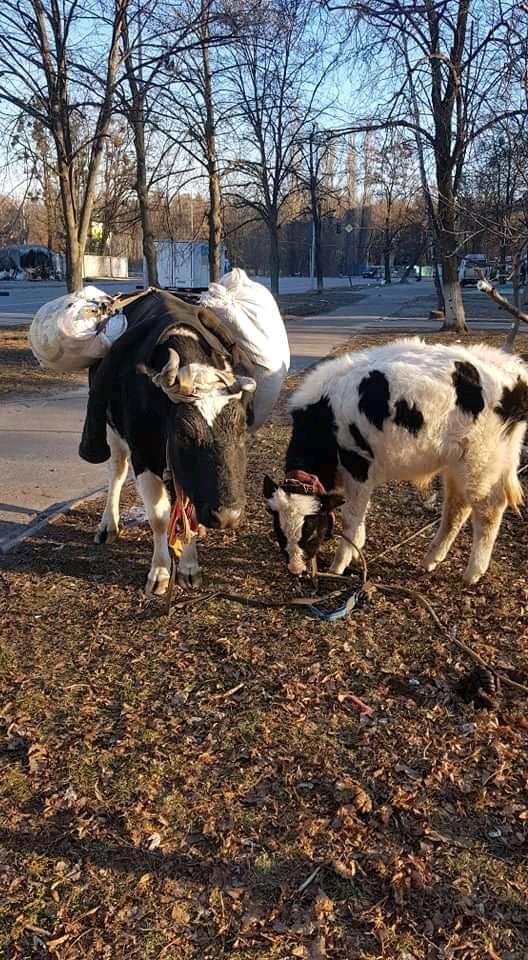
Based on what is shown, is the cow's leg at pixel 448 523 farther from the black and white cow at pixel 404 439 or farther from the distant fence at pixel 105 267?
the distant fence at pixel 105 267

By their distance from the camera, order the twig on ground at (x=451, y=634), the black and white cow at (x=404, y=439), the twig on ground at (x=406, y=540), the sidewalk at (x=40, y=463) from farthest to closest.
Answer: the sidewalk at (x=40, y=463) → the twig on ground at (x=406, y=540) → the black and white cow at (x=404, y=439) → the twig on ground at (x=451, y=634)

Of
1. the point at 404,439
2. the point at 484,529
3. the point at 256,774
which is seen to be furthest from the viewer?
the point at 484,529

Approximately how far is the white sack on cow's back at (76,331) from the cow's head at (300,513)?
155cm

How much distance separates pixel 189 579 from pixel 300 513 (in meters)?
0.93

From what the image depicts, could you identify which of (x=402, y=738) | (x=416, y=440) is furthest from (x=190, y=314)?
(x=402, y=738)

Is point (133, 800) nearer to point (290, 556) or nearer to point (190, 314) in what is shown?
point (290, 556)

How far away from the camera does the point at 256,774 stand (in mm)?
3141

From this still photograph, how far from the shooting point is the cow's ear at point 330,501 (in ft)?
15.4

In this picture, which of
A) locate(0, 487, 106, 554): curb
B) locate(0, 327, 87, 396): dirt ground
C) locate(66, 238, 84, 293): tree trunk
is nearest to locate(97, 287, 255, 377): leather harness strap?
locate(0, 487, 106, 554): curb

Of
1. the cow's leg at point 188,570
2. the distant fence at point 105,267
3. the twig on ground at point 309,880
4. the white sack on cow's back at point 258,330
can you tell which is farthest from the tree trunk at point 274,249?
the distant fence at point 105,267

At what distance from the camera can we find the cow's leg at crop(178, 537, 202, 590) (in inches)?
193

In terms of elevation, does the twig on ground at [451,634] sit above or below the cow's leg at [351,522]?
below

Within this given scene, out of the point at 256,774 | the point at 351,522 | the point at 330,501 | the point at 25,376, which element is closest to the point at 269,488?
the point at 330,501

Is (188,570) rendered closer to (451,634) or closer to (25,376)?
(451,634)
